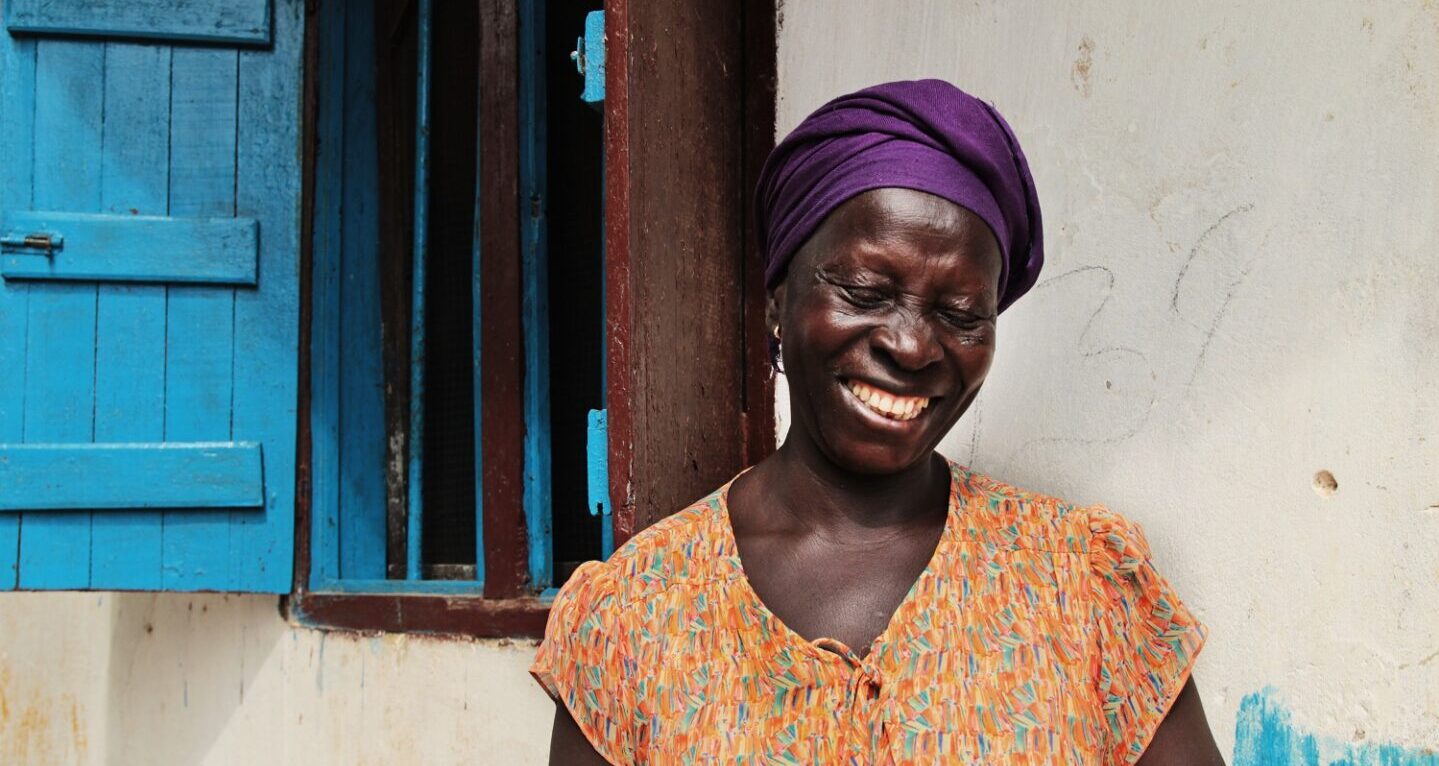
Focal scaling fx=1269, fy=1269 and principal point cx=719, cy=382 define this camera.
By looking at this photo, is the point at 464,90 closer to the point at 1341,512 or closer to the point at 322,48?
the point at 322,48

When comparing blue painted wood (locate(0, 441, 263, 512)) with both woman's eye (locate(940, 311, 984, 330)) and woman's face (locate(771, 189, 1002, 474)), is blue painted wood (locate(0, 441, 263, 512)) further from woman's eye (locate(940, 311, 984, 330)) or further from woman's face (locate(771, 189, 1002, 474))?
woman's eye (locate(940, 311, 984, 330))

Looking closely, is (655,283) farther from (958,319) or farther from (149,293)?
(149,293)

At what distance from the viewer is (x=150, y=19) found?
329 centimetres

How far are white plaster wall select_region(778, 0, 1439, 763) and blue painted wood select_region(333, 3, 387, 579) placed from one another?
197 cm

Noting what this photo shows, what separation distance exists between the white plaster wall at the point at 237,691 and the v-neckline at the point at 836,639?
1.34 meters

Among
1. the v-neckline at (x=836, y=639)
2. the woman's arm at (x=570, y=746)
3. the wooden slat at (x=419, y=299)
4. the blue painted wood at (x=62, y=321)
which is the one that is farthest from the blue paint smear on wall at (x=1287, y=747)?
the blue painted wood at (x=62, y=321)

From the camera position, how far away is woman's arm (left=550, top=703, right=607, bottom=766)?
1757mm

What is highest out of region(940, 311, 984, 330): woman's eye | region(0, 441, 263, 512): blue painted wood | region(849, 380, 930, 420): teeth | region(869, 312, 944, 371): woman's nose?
region(940, 311, 984, 330): woman's eye

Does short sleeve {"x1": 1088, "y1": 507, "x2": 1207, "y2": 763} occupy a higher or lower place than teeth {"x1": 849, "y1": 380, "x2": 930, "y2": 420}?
lower

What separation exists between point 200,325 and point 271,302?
0.19m

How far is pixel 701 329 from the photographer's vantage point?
2336mm

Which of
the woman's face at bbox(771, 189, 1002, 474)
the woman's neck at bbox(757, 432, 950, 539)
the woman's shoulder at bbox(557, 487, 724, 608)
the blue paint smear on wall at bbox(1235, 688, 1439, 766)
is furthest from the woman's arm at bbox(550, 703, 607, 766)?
the blue paint smear on wall at bbox(1235, 688, 1439, 766)

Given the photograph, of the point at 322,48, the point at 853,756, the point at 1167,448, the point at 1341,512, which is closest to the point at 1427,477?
the point at 1341,512

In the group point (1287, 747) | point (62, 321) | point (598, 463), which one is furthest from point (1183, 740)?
point (62, 321)
